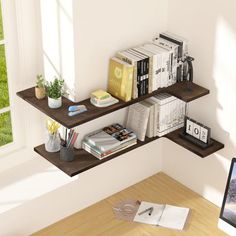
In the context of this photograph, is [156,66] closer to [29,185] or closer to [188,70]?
[188,70]

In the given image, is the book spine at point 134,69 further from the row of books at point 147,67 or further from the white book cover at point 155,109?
the white book cover at point 155,109

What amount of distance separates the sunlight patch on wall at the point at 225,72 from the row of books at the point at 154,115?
0.31 metres

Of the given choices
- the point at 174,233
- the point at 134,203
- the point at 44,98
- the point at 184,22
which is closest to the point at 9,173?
the point at 44,98

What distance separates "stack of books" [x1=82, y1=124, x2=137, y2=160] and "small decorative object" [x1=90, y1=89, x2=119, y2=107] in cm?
26

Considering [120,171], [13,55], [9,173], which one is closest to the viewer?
[13,55]

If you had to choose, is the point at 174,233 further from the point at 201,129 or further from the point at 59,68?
the point at 59,68

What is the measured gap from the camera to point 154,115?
4176 millimetres

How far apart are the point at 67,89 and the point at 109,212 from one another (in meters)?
0.91

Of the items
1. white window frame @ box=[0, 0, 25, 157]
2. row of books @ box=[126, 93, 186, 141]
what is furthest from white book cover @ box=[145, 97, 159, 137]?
white window frame @ box=[0, 0, 25, 157]

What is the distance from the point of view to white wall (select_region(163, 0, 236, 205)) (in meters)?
3.92

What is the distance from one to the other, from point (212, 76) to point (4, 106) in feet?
4.37

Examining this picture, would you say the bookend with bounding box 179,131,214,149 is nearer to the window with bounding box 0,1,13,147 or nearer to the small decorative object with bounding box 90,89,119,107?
the small decorative object with bounding box 90,89,119,107

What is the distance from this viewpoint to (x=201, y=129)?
4180 millimetres

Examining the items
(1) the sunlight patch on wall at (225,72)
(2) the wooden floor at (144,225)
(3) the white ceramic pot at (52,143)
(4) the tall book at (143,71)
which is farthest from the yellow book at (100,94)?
(2) the wooden floor at (144,225)
